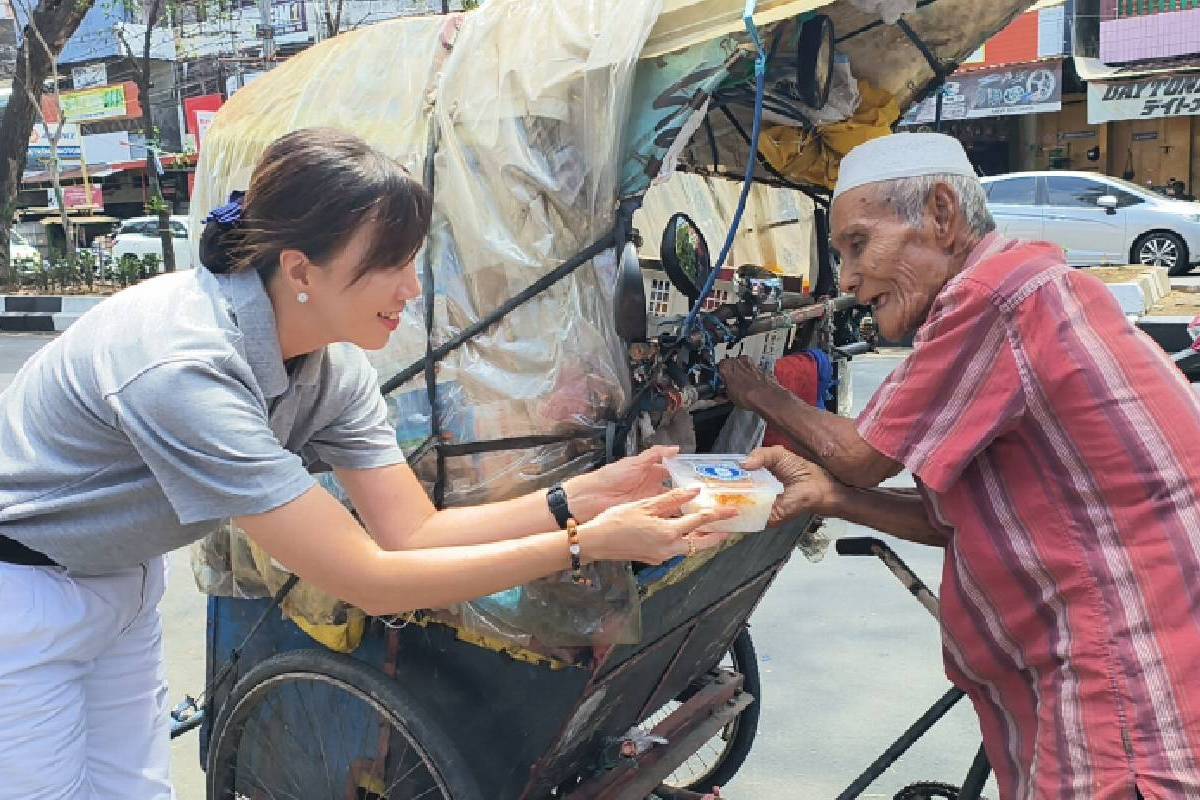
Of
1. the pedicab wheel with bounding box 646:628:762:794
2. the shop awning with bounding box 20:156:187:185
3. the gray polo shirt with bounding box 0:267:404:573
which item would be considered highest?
the shop awning with bounding box 20:156:187:185

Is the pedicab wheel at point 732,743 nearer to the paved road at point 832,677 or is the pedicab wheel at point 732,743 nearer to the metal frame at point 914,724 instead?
the paved road at point 832,677

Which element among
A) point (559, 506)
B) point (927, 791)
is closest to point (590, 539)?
point (559, 506)

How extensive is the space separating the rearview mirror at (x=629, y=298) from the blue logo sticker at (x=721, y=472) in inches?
10.0

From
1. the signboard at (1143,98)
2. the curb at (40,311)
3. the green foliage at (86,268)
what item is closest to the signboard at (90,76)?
the green foliage at (86,268)

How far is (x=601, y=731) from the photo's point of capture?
230cm

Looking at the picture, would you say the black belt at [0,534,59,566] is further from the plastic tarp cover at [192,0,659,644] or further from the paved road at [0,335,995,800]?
the paved road at [0,335,995,800]

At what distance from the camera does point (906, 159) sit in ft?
5.39

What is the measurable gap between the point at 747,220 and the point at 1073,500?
5.90 feet

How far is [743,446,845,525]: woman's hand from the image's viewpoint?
1771mm

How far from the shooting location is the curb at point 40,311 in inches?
510

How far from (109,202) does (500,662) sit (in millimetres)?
31935

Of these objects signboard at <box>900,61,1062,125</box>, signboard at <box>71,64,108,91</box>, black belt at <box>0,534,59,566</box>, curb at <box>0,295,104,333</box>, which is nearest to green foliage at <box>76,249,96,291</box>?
curb at <box>0,295,104,333</box>

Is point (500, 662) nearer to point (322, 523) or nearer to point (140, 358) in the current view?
point (322, 523)

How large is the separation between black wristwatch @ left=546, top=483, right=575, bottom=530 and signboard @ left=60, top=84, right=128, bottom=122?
2767 cm
